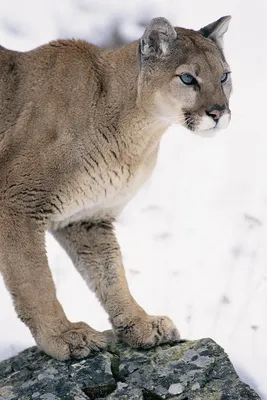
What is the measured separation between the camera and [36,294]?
4.57 meters

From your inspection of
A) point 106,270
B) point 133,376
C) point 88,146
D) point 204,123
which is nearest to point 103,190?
point 88,146

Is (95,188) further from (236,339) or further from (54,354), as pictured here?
(236,339)

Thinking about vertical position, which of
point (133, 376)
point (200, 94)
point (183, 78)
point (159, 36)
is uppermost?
point (159, 36)

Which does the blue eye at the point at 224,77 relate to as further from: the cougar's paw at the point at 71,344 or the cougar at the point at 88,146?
the cougar's paw at the point at 71,344

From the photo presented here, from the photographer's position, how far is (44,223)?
4.70m

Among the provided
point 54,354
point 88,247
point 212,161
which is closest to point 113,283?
point 88,247

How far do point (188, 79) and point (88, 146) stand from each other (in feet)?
1.87

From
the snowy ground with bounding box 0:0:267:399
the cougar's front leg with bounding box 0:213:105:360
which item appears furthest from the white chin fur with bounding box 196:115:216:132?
the snowy ground with bounding box 0:0:267:399

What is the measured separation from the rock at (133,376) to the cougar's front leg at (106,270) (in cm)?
21

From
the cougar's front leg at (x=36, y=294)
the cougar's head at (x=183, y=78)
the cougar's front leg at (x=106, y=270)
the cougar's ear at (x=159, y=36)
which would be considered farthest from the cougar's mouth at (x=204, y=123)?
the cougar's front leg at (x=36, y=294)

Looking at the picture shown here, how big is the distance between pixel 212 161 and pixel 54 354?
3.30 meters

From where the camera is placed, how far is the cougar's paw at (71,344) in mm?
4512

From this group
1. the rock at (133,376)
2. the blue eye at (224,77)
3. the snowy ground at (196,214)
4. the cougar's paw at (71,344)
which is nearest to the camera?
the rock at (133,376)

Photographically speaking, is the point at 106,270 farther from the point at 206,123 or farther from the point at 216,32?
the point at 216,32
